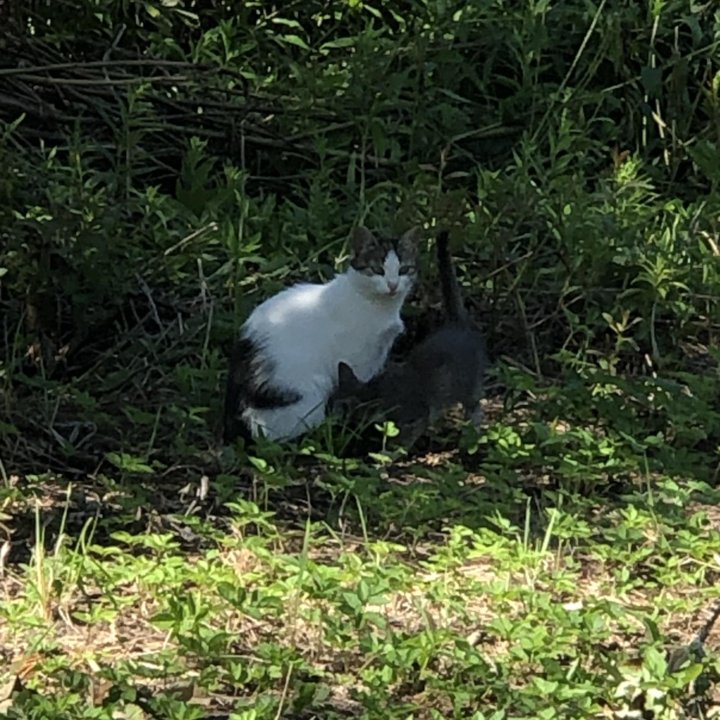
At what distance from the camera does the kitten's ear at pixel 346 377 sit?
185 inches

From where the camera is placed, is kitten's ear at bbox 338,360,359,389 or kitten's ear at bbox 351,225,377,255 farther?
kitten's ear at bbox 351,225,377,255

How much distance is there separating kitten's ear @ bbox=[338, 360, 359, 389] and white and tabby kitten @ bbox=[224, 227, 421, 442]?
0.08 metres

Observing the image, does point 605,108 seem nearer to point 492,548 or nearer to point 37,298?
point 37,298

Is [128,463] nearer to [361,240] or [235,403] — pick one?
[235,403]

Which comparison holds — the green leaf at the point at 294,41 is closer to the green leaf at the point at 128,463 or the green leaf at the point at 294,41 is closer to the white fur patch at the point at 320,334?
the white fur patch at the point at 320,334

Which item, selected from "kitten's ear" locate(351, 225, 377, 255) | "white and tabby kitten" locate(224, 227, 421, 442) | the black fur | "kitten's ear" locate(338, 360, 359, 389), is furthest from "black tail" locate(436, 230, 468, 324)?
the black fur

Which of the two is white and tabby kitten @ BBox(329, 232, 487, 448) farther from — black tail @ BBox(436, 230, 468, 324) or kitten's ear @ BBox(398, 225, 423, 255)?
kitten's ear @ BBox(398, 225, 423, 255)

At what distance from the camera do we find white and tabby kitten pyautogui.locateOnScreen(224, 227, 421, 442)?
459cm

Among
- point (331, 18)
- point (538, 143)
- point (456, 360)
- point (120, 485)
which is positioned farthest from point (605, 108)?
point (120, 485)

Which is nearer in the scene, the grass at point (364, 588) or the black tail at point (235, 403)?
the grass at point (364, 588)

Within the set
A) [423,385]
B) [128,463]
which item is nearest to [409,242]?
[423,385]

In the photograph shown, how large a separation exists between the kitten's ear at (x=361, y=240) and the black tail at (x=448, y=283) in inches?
8.5

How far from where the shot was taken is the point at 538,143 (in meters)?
6.43

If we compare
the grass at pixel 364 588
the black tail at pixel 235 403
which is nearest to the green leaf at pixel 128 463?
the grass at pixel 364 588
